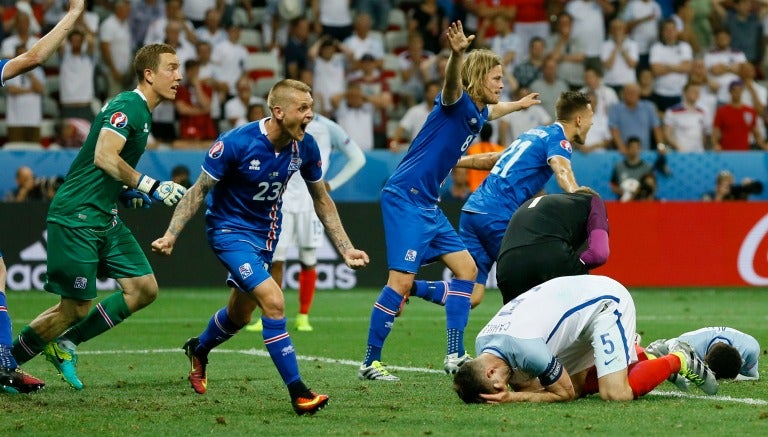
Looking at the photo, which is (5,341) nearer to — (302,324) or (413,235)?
(413,235)

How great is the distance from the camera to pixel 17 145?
1981 cm

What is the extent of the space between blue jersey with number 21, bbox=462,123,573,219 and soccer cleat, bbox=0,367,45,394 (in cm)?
385

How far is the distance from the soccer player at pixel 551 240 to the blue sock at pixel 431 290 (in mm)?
1934

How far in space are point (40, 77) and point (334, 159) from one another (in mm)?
5041

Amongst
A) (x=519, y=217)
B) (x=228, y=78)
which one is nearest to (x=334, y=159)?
(x=228, y=78)

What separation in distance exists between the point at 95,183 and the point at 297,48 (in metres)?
12.7

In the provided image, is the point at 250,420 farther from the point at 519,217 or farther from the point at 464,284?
the point at 464,284

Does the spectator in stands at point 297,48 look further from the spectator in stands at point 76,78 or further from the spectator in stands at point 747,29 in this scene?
the spectator in stands at point 747,29

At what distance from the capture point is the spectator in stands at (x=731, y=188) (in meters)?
19.8

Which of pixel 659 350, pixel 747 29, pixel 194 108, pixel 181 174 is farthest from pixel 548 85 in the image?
pixel 659 350

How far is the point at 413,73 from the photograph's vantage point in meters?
22.0

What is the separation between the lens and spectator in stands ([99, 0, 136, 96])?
68.9ft

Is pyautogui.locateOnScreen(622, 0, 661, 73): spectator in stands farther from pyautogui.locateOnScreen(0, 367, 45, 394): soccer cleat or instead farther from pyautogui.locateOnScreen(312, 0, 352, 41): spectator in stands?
pyautogui.locateOnScreen(0, 367, 45, 394): soccer cleat

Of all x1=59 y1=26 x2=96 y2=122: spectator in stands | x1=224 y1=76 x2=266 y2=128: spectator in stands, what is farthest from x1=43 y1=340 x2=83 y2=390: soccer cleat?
x1=59 y1=26 x2=96 y2=122: spectator in stands
